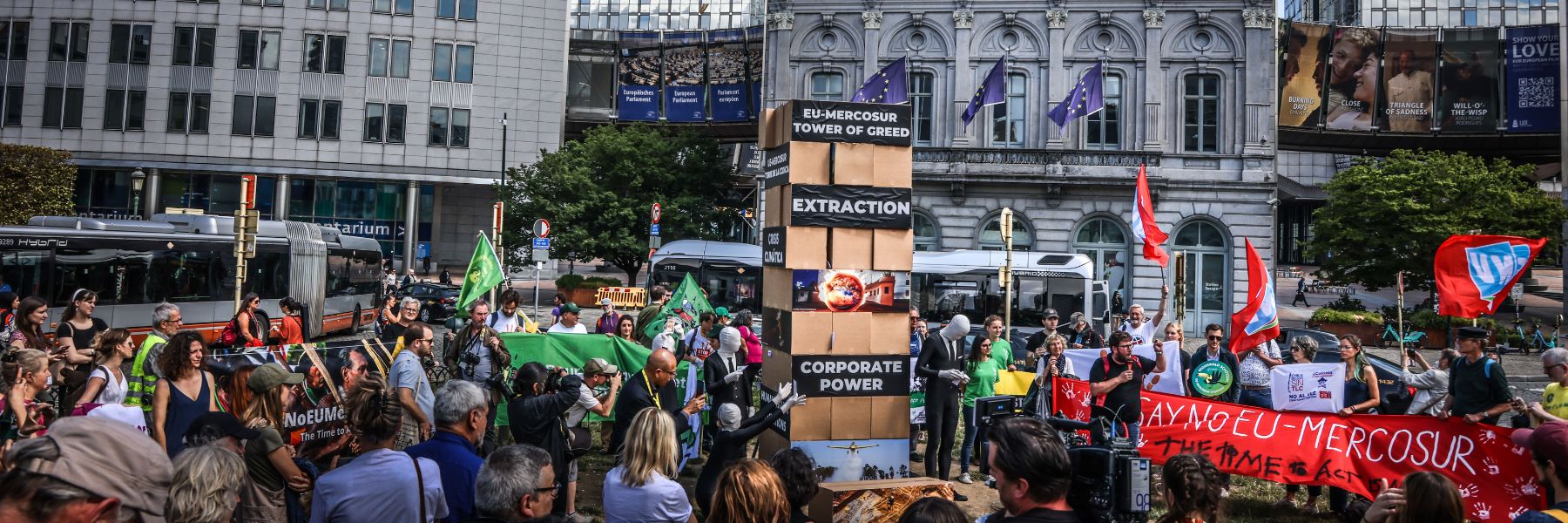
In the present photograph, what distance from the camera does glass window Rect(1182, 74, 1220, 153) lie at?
3225 centimetres

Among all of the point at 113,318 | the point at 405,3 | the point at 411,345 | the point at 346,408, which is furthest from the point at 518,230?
the point at 346,408

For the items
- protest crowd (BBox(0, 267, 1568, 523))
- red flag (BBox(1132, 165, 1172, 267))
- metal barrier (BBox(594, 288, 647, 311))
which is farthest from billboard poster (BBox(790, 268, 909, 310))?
metal barrier (BBox(594, 288, 647, 311))

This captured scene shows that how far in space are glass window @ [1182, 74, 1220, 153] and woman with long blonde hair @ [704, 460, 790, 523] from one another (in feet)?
104

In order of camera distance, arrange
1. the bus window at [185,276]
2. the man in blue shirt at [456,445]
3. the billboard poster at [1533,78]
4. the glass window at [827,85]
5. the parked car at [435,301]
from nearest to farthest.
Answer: the man in blue shirt at [456,445] < the bus window at [185,276] < the parked car at [435,301] < the glass window at [827,85] < the billboard poster at [1533,78]

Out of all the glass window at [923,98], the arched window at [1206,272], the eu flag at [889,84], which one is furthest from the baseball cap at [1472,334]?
the glass window at [923,98]

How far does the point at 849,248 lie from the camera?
26.5 feet

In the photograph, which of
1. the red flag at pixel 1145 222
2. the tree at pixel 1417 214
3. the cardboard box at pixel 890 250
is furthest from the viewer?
the tree at pixel 1417 214

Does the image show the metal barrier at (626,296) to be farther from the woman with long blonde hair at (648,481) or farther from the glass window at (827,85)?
the woman with long blonde hair at (648,481)

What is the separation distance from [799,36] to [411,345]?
93.0 feet

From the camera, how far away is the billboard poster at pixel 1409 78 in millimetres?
36906

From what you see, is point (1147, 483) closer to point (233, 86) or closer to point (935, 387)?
point (935, 387)

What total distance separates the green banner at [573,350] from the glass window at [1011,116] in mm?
24791

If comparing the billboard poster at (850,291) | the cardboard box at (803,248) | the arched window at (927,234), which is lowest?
the billboard poster at (850,291)

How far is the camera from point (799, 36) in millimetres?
34250
